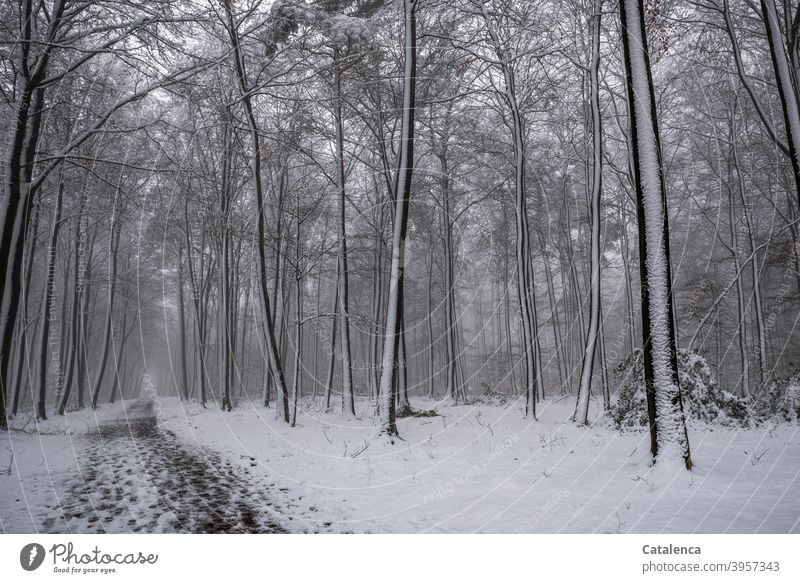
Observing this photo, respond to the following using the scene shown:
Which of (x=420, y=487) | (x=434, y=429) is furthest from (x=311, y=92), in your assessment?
(x=420, y=487)

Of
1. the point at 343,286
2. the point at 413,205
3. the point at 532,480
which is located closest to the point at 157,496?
the point at 532,480

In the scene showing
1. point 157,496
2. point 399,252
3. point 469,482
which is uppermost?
point 399,252

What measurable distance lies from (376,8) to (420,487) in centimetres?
1080

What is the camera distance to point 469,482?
5004mm

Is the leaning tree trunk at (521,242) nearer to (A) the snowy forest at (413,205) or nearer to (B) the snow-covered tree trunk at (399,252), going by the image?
(A) the snowy forest at (413,205)

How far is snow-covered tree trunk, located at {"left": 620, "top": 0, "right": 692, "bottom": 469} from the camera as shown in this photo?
456 cm

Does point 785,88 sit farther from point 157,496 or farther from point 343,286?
point 343,286

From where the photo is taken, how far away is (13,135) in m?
5.19

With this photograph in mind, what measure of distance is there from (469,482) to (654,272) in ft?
11.2

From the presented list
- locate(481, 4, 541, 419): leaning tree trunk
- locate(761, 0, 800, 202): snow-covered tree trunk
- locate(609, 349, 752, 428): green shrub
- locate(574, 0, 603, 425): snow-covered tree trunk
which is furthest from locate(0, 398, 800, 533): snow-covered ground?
locate(761, 0, 800, 202): snow-covered tree trunk

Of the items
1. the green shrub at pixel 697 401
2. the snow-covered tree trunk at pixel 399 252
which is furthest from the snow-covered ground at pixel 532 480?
the snow-covered tree trunk at pixel 399 252

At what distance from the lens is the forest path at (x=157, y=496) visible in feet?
12.1
